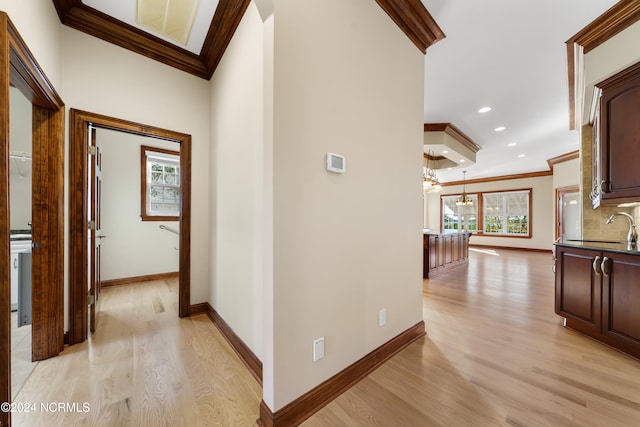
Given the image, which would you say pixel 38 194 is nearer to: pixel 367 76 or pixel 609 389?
pixel 367 76

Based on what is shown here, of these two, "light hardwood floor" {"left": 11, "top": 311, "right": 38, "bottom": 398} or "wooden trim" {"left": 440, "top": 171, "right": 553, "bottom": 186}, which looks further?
"wooden trim" {"left": 440, "top": 171, "right": 553, "bottom": 186}

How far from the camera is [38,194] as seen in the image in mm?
1940

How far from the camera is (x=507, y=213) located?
30.6 ft

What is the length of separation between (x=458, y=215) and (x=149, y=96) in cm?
1132

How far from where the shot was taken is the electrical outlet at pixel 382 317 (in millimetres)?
1940

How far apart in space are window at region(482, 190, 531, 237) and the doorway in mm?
1133

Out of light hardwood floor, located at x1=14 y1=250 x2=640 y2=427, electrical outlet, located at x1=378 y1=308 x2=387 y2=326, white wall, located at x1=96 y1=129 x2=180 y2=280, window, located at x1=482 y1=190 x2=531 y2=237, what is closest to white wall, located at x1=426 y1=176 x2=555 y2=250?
window, located at x1=482 y1=190 x2=531 y2=237

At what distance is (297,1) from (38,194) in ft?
8.06

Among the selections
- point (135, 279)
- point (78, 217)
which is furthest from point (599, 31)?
point (135, 279)

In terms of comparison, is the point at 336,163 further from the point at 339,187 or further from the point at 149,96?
the point at 149,96

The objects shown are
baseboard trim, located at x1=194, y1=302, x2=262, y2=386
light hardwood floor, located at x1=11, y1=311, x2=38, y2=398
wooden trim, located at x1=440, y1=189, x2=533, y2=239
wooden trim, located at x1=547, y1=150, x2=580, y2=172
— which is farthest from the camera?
wooden trim, located at x1=440, y1=189, x2=533, y2=239

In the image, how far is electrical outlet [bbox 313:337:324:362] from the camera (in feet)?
4.85

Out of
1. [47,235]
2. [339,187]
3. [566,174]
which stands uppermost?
[566,174]

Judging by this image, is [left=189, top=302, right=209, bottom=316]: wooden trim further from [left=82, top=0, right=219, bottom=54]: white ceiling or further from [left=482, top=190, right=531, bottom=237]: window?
[left=482, top=190, right=531, bottom=237]: window
